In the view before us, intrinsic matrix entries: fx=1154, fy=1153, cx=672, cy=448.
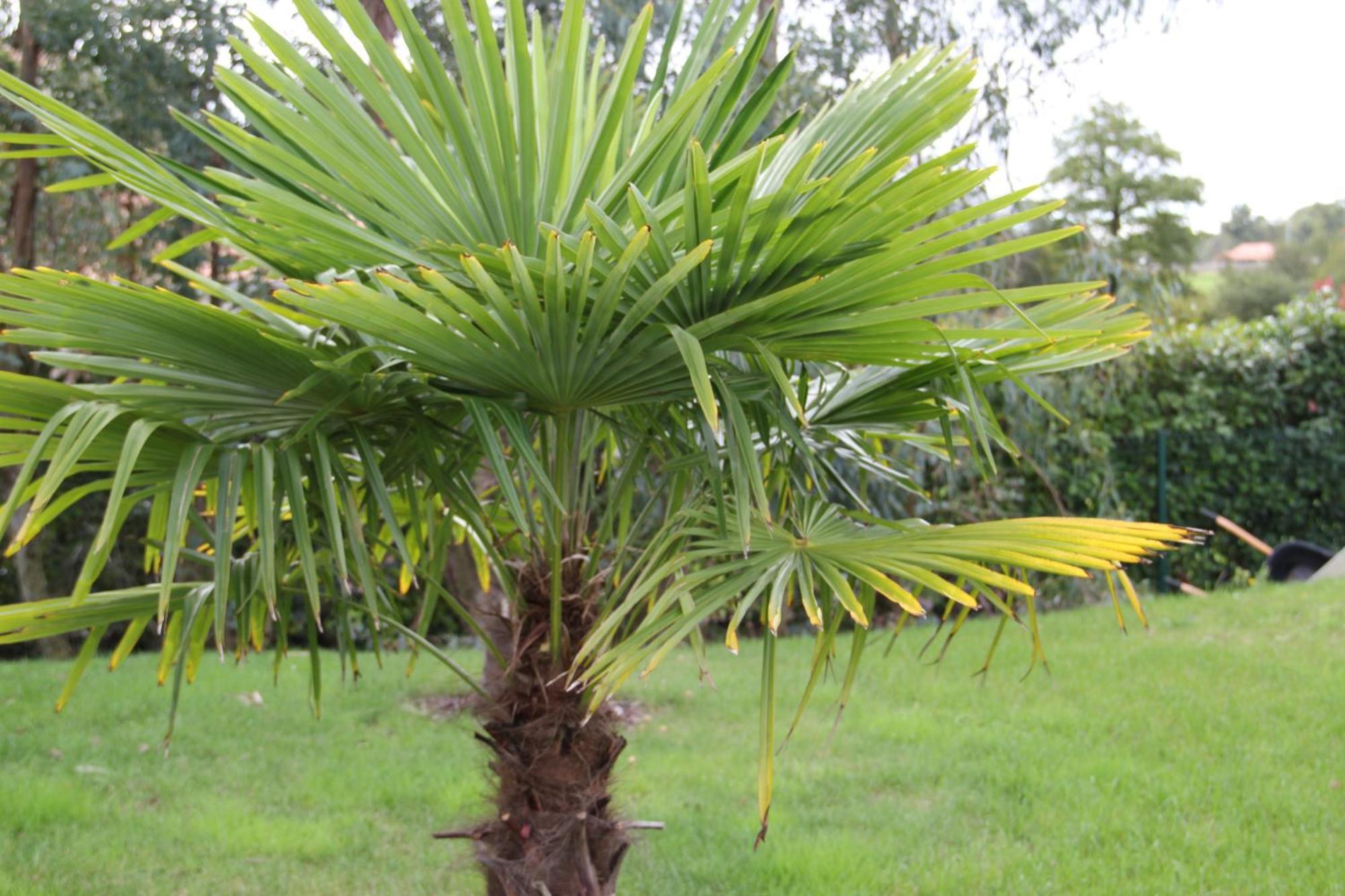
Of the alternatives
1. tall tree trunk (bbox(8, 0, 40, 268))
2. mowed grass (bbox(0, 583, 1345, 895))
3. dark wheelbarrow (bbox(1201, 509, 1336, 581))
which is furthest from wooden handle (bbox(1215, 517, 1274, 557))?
tall tree trunk (bbox(8, 0, 40, 268))

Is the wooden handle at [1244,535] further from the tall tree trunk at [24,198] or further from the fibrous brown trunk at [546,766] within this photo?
the tall tree trunk at [24,198]

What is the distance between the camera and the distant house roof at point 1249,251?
5788 cm

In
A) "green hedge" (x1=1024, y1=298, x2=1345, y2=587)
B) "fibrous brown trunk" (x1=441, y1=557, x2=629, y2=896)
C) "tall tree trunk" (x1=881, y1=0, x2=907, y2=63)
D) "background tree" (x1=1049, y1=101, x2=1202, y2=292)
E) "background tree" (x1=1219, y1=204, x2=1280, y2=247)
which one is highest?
"background tree" (x1=1219, y1=204, x2=1280, y2=247)

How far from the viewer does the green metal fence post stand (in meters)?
10.2

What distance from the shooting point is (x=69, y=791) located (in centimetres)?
468

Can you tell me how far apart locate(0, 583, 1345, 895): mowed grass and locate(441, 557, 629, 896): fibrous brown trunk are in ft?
2.68

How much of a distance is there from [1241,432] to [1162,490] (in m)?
1.02

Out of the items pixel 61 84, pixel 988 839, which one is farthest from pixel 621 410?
pixel 61 84

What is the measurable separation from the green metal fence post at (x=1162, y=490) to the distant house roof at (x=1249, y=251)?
4817cm

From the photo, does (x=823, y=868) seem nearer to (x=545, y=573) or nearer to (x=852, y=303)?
(x=545, y=573)

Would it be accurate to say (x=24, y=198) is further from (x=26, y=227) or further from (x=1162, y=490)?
(x=1162, y=490)

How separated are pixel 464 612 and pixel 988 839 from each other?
2.49 m

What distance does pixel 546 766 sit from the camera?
9.02 ft

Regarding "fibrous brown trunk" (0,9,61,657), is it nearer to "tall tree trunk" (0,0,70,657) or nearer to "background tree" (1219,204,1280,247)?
"tall tree trunk" (0,0,70,657)
